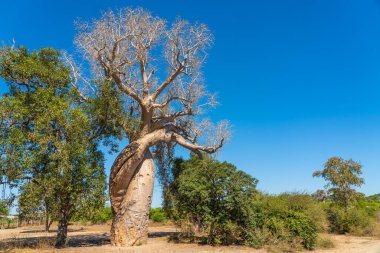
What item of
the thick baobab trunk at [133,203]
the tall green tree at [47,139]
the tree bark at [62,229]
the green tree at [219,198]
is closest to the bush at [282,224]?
the green tree at [219,198]

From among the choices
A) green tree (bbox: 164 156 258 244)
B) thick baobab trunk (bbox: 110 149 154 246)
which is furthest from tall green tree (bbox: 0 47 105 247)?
green tree (bbox: 164 156 258 244)

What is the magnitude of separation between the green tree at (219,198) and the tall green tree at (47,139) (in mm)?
3947

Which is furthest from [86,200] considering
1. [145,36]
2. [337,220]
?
[337,220]

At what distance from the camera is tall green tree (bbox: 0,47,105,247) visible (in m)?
10.8

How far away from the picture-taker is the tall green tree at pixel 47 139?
425 inches

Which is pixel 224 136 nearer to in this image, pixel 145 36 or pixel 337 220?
pixel 145 36

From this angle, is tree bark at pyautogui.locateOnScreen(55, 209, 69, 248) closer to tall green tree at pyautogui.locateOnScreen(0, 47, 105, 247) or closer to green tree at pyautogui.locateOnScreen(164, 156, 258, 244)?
tall green tree at pyautogui.locateOnScreen(0, 47, 105, 247)

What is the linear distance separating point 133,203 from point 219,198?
3.70 metres

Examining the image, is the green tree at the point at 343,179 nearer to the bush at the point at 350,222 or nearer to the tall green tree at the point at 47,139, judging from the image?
the bush at the point at 350,222

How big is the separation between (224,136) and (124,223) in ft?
24.1

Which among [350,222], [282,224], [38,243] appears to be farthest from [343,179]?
[38,243]

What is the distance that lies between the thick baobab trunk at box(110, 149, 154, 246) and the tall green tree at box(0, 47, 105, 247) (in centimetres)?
117

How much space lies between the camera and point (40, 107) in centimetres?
1180

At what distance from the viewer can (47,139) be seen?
37.1 ft
